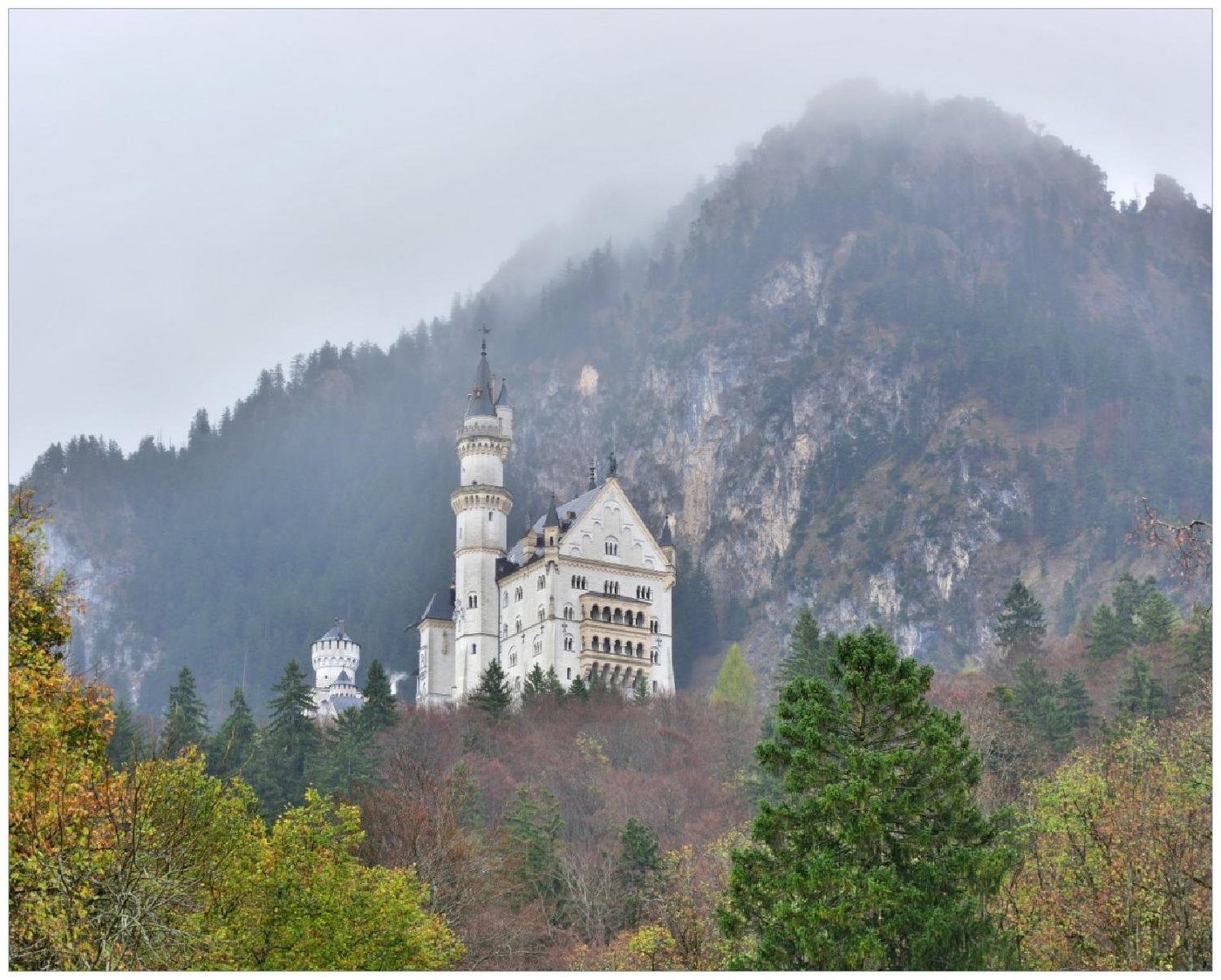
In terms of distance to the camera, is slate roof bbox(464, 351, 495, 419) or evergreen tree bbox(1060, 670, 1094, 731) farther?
slate roof bbox(464, 351, 495, 419)

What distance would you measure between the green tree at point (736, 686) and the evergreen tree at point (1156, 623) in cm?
3069

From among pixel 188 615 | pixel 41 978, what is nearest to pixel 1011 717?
pixel 41 978

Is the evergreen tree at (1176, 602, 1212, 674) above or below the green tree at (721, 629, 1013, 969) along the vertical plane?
above

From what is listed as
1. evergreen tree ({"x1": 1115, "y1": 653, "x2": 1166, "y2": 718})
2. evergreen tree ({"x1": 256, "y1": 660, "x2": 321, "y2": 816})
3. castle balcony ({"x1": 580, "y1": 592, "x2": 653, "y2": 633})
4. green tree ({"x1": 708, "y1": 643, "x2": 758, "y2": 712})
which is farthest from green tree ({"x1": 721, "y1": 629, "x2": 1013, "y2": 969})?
castle balcony ({"x1": 580, "y1": 592, "x2": 653, "y2": 633})

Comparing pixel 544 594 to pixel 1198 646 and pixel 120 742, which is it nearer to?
pixel 120 742

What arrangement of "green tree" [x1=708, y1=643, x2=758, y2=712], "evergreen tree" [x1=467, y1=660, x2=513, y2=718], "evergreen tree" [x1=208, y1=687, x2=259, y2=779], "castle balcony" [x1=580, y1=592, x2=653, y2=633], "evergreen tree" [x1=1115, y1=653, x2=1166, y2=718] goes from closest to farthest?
"evergreen tree" [x1=1115, y1=653, x2=1166, y2=718], "evergreen tree" [x1=208, y1=687, x2=259, y2=779], "evergreen tree" [x1=467, y1=660, x2=513, y2=718], "green tree" [x1=708, y1=643, x2=758, y2=712], "castle balcony" [x1=580, y1=592, x2=653, y2=633]

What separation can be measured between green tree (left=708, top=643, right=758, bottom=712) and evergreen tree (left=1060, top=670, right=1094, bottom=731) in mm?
40457

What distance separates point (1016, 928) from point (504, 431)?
315 feet

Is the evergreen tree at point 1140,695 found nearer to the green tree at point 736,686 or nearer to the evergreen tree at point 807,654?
the evergreen tree at point 807,654

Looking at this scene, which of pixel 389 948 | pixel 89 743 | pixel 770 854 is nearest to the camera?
pixel 89 743

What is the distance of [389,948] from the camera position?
34344 millimetres

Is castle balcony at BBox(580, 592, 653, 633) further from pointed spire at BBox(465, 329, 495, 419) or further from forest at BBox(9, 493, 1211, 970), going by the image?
forest at BBox(9, 493, 1211, 970)

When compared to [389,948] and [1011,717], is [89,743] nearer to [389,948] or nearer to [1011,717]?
[389,948]

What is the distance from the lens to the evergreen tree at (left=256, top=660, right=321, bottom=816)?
6569 cm
